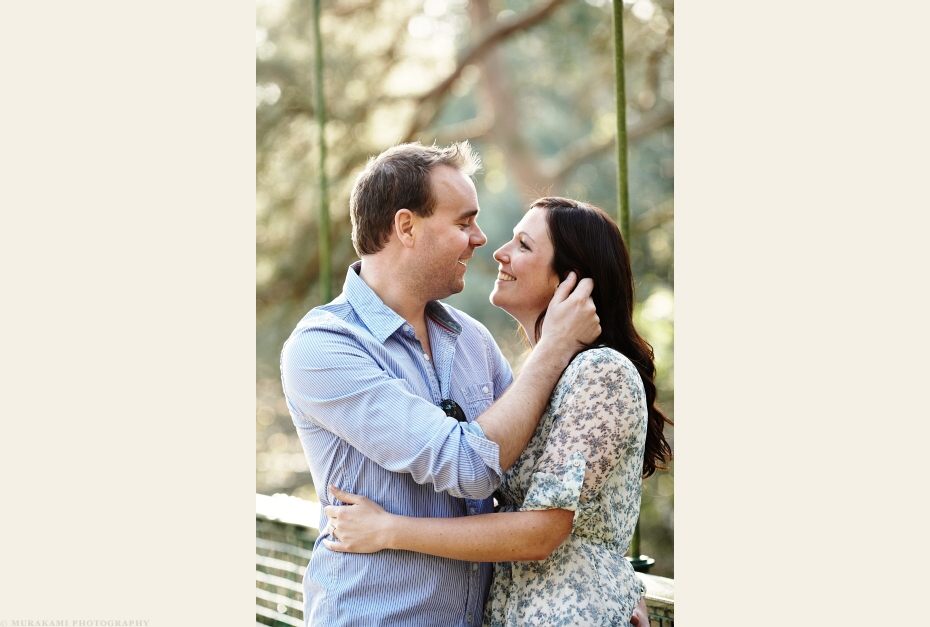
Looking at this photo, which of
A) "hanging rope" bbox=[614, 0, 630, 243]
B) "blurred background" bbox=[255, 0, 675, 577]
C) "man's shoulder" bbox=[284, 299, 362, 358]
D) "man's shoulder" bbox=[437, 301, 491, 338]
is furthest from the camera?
"blurred background" bbox=[255, 0, 675, 577]

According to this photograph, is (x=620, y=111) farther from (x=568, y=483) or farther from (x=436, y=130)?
(x=436, y=130)

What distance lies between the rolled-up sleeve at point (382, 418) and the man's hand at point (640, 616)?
0.49m

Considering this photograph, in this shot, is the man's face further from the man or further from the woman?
the woman

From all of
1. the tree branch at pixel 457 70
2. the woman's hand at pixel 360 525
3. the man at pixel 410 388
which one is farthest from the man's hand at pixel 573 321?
the tree branch at pixel 457 70

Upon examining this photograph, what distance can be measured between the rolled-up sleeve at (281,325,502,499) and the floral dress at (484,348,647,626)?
13 cm

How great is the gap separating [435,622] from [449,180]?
3.19 feet

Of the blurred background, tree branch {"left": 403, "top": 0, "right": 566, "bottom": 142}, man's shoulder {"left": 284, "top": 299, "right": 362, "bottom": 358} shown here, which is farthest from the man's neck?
tree branch {"left": 403, "top": 0, "right": 566, "bottom": 142}

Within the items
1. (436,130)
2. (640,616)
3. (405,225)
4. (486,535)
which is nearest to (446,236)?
(405,225)

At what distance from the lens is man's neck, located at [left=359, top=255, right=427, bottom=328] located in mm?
2299

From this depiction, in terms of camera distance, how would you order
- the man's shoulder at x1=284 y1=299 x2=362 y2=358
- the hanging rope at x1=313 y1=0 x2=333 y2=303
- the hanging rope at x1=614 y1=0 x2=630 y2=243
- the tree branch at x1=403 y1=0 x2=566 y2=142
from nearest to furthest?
the man's shoulder at x1=284 y1=299 x2=362 y2=358
the hanging rope at x1=614 y1=0 x2=630 y2=243
the hanging rope at x1=313 y1=0 x2=333 y2=303
the tree branch at x1=403 y1=0 x2=566 y2=142

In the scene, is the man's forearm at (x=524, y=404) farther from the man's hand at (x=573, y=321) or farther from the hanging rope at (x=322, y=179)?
the hanging rope at (x=322, y=179)

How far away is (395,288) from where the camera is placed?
2.30m

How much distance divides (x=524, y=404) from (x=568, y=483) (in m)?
0.18
